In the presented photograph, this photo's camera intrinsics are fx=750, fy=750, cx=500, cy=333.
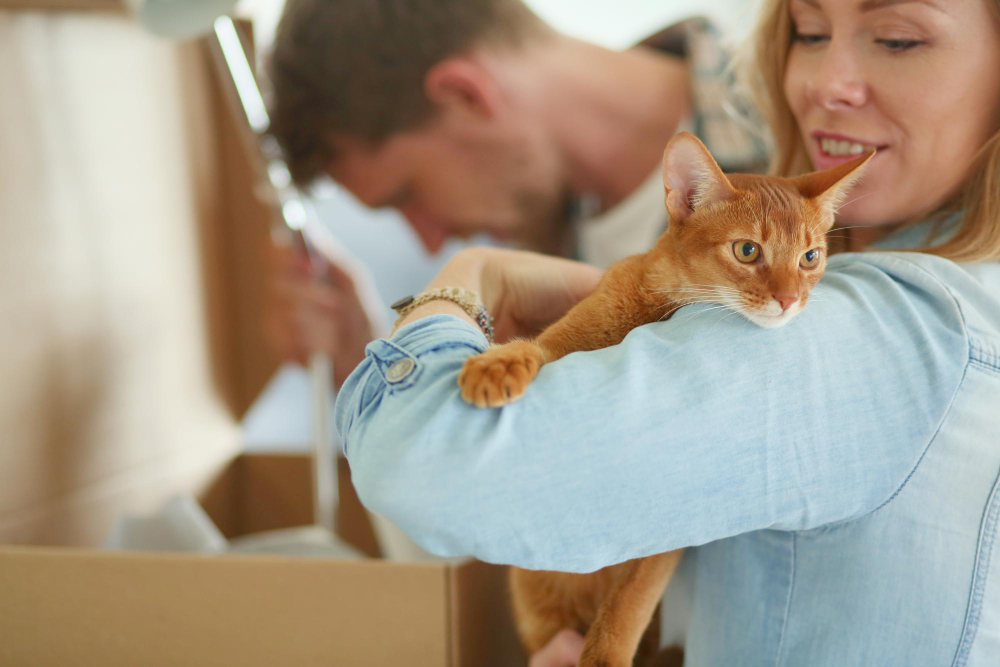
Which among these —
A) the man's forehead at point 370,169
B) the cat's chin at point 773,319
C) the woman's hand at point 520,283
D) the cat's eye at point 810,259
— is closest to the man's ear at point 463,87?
the man's forehead at point 370,169

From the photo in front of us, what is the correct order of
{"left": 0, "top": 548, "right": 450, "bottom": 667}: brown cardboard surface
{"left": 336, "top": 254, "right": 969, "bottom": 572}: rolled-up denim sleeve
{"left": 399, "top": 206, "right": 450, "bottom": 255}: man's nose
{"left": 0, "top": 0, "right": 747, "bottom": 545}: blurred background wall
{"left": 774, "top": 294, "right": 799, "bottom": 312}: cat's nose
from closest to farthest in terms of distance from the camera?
1. {"left": 336, "top": 254, "right": 969, "bottom": 572}: rolled-up denim sleeve
2. {"left": 774, "top": 294, "right": 799, "bottom": 312}: cat's nose
3. {"left": 0, "top": 548, "right": 450, "bottom": 667}: brown cardboard surface
4. {"left": 0, "top": 0, "right": 747, "bottom": 545}: blurred background wall
5. {"left": 399, "top": 206, "right": 450, "bottom": 255}: man's nose

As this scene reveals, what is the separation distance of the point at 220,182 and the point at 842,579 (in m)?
1.80

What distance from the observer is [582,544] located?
2.06 feet

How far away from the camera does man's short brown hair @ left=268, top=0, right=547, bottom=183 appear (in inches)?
73.7

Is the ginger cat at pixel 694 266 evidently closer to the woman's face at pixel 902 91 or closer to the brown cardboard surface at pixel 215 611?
the woman's face at pixel 902 91

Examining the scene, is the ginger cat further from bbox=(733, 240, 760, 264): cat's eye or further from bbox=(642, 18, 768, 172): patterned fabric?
bbox=(642, 18, 768, 172): patterned fabric

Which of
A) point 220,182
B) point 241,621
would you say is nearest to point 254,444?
point 220,182

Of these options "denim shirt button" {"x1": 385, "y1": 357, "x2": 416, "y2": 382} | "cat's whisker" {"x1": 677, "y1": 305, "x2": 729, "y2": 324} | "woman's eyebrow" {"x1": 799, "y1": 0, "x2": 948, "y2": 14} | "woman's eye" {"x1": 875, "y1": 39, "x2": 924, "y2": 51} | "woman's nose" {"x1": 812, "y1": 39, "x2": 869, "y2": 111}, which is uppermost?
"woman's eyebrow" {"x1": 799, "y1": 0, "x2": 948, "y2": 14}

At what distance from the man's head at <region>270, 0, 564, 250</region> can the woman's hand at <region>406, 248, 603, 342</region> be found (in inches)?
42.9

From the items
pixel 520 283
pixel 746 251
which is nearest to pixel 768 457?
pixel 746 251

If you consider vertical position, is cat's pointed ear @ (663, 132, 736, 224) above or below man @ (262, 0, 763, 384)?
above

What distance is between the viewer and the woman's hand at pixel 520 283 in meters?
0.92

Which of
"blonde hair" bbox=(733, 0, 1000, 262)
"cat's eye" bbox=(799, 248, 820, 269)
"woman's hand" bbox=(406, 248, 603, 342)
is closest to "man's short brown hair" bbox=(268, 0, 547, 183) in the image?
"blonde hair" bbox=(733, 0, 1000, 262)

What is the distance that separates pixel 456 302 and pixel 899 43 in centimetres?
57
